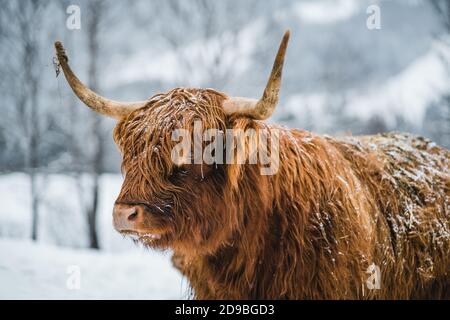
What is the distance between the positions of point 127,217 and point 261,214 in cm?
92

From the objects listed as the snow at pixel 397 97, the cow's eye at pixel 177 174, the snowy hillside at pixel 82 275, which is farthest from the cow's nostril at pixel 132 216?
the snow at pixel 397 97

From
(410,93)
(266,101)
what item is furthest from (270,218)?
(410,93)

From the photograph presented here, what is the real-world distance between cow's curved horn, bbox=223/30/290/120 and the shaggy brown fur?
0.08 meters

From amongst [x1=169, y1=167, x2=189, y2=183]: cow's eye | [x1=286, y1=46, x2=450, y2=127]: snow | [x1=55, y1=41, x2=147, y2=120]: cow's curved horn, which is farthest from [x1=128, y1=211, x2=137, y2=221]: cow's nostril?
[x1=286, y1=46, x2=450, y2=127]: snow

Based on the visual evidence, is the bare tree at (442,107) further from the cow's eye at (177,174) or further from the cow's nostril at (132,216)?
the cow's nostril at (132,216)

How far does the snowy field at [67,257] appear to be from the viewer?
198 inches

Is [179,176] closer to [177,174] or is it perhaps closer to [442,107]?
[177,174]

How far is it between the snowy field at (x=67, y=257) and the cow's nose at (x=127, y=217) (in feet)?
1.58

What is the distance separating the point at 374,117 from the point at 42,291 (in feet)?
39.9

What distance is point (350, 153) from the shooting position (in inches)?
146

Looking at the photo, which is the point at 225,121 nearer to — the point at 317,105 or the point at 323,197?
the point at 323,197

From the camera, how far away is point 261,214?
295 centimetres

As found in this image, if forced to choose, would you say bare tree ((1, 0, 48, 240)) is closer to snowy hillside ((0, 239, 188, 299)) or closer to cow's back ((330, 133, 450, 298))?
snowy hillside ((0, 239, 188, 299))

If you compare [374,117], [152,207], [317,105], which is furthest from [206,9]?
[152,207]
